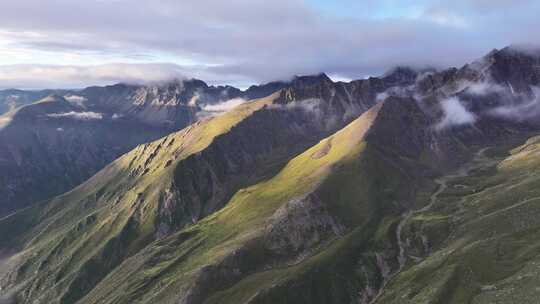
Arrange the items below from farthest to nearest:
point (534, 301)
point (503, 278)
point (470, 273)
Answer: point (470, 273), point (503, 278), point (534, 301)

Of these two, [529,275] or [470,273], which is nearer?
[529,275]

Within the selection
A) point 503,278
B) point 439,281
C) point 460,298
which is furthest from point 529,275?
point 439,281

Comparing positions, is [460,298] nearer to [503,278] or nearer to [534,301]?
[503,278]

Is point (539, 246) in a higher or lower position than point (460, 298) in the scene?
higher

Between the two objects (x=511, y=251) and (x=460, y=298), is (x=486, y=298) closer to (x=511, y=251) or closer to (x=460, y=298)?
(x=460, y=298)

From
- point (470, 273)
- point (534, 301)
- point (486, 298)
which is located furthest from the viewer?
point (470, 273)

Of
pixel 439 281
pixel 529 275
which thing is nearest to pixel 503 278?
pixel 529 275

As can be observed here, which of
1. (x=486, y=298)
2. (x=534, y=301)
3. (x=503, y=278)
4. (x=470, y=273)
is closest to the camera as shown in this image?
(x=534, y=301)

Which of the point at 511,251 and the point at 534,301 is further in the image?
the point at 511,251

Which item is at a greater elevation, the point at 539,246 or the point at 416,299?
the point at 539,246
